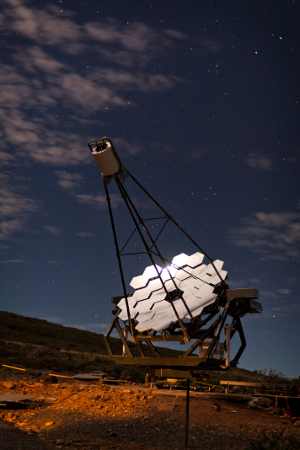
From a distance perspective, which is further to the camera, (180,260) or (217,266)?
(180,260)

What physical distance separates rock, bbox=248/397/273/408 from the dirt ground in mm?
325

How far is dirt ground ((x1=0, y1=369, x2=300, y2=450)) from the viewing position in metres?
11.4

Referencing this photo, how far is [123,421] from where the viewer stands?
13.5 metres

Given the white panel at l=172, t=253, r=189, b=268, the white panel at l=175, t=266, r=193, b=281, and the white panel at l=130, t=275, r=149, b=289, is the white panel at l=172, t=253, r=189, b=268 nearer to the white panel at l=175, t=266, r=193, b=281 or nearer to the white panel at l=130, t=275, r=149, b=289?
the white panel at l=175, t=266, r=193, b=281

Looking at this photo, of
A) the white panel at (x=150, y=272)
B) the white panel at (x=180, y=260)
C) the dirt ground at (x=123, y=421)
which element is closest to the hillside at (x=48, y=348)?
the white panel at (x=150, y=272)

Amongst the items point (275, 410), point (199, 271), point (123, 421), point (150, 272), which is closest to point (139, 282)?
point (150, 272)

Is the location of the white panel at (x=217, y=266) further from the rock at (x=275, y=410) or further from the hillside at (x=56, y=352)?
the rock at (x=275, y=410)

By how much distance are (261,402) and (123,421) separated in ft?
21.4

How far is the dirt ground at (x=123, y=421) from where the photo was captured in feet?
37.3

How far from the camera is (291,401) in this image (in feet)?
54.7

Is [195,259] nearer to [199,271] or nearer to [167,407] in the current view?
[199,271]

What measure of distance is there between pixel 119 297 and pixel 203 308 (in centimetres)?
534

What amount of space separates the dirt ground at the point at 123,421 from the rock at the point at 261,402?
0.33m

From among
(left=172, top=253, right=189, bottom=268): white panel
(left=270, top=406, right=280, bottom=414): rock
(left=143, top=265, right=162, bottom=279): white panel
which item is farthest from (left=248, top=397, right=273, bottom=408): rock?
(left=143, top=265, right=162, bottom=279): white panel
